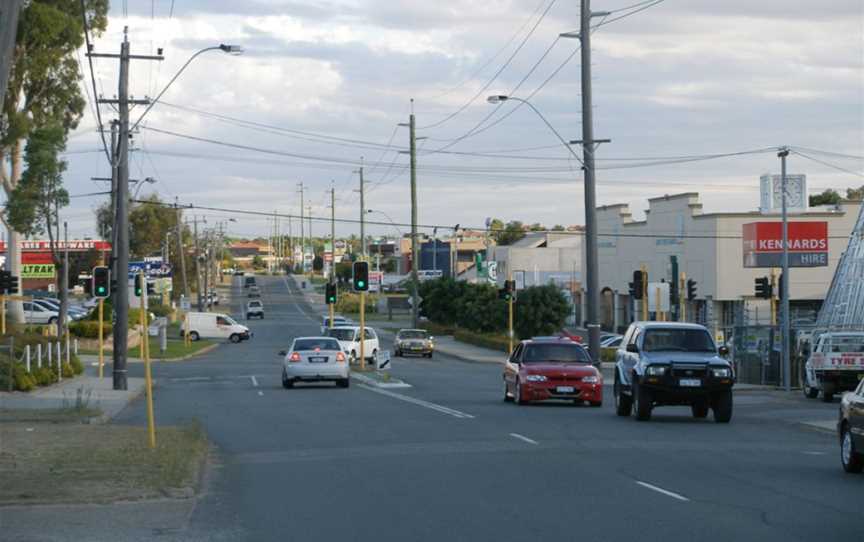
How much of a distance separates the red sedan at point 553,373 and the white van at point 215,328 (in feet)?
183

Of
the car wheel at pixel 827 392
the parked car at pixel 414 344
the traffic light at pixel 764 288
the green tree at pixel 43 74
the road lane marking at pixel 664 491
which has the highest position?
the green tree at pixel 43 74

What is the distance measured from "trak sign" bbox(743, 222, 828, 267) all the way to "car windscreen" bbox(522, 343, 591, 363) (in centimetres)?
3470

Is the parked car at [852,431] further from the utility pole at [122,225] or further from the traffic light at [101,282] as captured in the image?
the traffic light at [101,282]

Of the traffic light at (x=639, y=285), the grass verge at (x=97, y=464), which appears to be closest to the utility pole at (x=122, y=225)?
the grass verge at (x=97, y=464)

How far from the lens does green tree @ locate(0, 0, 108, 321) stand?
173 ft

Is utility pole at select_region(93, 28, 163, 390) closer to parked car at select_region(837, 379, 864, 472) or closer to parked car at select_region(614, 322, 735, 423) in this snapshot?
parked car at select_region(614, 322, 735, 423)

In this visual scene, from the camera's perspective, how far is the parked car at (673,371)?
25.2 meters

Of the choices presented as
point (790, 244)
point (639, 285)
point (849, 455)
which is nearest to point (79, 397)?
point (849, 455)

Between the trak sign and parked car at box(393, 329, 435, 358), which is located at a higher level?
the trak sign

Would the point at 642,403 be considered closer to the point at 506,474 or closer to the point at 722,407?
the point at 722,407

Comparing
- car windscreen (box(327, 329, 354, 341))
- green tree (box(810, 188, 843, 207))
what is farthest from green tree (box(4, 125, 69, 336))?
green tree (box(810, 188, 843, 207))

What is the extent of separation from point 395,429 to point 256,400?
34.3ft

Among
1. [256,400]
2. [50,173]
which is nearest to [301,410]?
[256,400]

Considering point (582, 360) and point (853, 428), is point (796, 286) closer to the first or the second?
point (582, 360)
